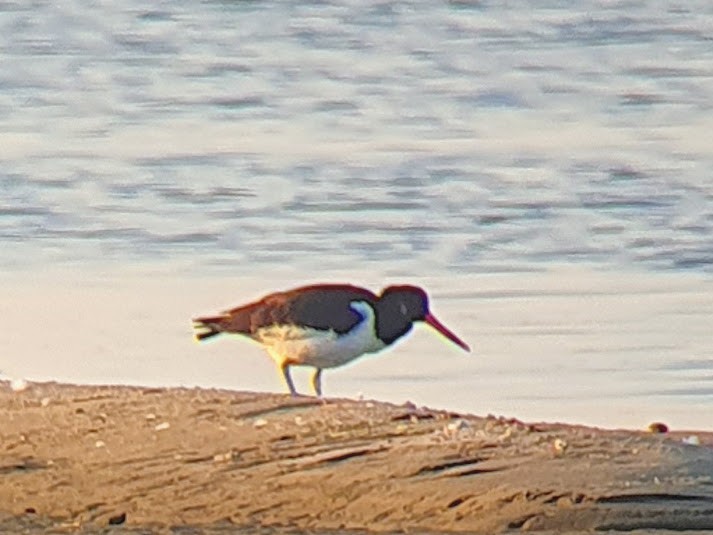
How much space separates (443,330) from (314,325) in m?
0.81

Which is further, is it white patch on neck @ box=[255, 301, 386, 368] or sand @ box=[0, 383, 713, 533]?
white patch on neck @ box=[255, 301, 386, 368]

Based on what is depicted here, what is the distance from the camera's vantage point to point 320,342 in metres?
9.38

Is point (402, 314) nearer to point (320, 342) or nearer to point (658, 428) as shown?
point (320, 342)

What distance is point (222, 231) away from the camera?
12.3m

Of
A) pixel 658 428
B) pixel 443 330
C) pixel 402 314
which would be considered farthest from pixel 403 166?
pixel 658 428

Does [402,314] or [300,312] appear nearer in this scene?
Result: [300,312]

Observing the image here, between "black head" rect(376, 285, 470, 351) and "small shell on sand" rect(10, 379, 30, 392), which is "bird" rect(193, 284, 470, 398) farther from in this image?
"small shell on sand" rect(10, 379, 30, 392)

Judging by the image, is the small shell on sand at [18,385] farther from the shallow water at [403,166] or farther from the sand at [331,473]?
the shallow water at [403,166]

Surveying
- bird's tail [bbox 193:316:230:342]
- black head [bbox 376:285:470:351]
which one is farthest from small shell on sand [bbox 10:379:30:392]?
black head [bbox 376:285:470:351]

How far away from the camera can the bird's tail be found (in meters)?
9.55

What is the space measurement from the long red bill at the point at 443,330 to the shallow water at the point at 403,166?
0.35 ft

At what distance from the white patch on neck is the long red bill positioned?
520mm

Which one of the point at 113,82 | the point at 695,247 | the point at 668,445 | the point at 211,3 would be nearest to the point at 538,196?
the point at 695,247

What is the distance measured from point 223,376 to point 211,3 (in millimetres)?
11800
